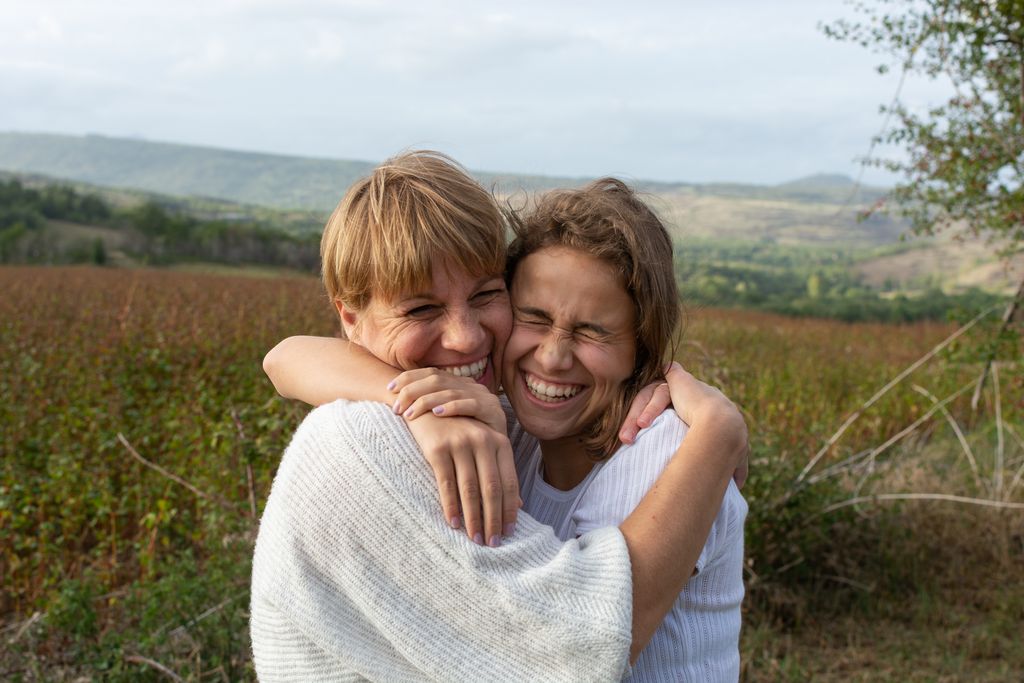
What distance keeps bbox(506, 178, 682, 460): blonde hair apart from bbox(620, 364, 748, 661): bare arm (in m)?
0.20

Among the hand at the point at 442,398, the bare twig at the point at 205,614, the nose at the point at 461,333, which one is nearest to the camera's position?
the hand at the point at 442,398

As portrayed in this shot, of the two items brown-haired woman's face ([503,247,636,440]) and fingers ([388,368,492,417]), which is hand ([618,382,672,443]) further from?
fingers ([388,368,492,417])

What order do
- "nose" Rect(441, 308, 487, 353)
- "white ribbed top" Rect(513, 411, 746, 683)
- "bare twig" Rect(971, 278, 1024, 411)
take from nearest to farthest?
"white ribbed top" Rect(513, 411, 746, 683), "nose" Rect(441, 308, 487, 353), "bare twig" Rect(971, 278, 1024, 411)

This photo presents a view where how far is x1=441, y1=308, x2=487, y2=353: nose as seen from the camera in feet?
5.10

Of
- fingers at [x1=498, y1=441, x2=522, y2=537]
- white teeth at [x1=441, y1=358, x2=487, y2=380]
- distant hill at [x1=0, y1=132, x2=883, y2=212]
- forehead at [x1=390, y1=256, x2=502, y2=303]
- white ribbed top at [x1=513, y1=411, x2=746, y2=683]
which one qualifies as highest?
distant hill at [x1=0, y1=132, x2=883, y2=212]

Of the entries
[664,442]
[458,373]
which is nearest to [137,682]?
[458,373]

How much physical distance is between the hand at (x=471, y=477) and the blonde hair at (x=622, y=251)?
0.44m

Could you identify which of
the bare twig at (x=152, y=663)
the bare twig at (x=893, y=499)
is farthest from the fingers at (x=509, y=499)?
the bare twig at (x=893, y=499)

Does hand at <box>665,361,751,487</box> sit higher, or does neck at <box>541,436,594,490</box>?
hand at <box>665,361,751,487</box>

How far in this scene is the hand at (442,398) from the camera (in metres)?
1.31

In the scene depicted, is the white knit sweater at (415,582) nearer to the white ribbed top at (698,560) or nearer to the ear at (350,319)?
the white ribbed top at (698,560)

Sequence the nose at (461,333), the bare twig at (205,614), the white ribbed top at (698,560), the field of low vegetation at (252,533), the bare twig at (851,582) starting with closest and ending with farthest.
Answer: the white ribbed top at (698,560)
the nose at (461,333)
the bare twig at (205,614)
the field of low vegetation at (252,533)
the bare twig at (851,582)

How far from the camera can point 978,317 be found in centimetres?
542

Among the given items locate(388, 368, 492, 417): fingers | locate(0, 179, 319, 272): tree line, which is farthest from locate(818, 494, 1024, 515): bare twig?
locate(0, 179, 319, 272): tree line
